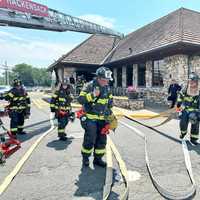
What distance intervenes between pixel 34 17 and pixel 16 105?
1595 cm

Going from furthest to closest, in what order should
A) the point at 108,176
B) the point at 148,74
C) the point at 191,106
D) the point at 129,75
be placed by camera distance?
1. the point at 129,75
2. the point at 148,74
3. the point at 191,106
4. the point at 108,176

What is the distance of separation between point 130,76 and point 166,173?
16.4 metres

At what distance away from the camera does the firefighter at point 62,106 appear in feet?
22.0

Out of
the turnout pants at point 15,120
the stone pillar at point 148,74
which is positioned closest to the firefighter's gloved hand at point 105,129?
the turnout pants at point 15,120

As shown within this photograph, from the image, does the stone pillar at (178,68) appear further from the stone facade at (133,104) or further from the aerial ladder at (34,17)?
the aerial ladder at (34,17)

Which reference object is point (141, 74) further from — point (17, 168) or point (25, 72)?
point (25, 72)

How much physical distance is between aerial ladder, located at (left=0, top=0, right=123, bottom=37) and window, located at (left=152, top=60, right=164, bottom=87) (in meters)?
11.2

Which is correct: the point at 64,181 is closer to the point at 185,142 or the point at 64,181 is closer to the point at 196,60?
the point at 185,142

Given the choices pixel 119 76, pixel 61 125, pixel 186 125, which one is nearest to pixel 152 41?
pixel 119 76

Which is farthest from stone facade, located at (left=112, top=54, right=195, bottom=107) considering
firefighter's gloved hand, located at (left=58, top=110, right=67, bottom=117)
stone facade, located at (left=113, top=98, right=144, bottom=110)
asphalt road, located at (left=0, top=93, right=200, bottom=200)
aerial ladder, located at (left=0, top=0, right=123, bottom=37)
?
aerial ladder, located at (left=0, top=0, right=123, bottom=37)

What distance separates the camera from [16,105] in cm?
730

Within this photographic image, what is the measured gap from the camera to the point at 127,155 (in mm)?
5293

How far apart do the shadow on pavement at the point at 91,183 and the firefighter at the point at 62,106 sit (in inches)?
91.7

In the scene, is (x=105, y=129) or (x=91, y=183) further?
(x=105, y=129)
